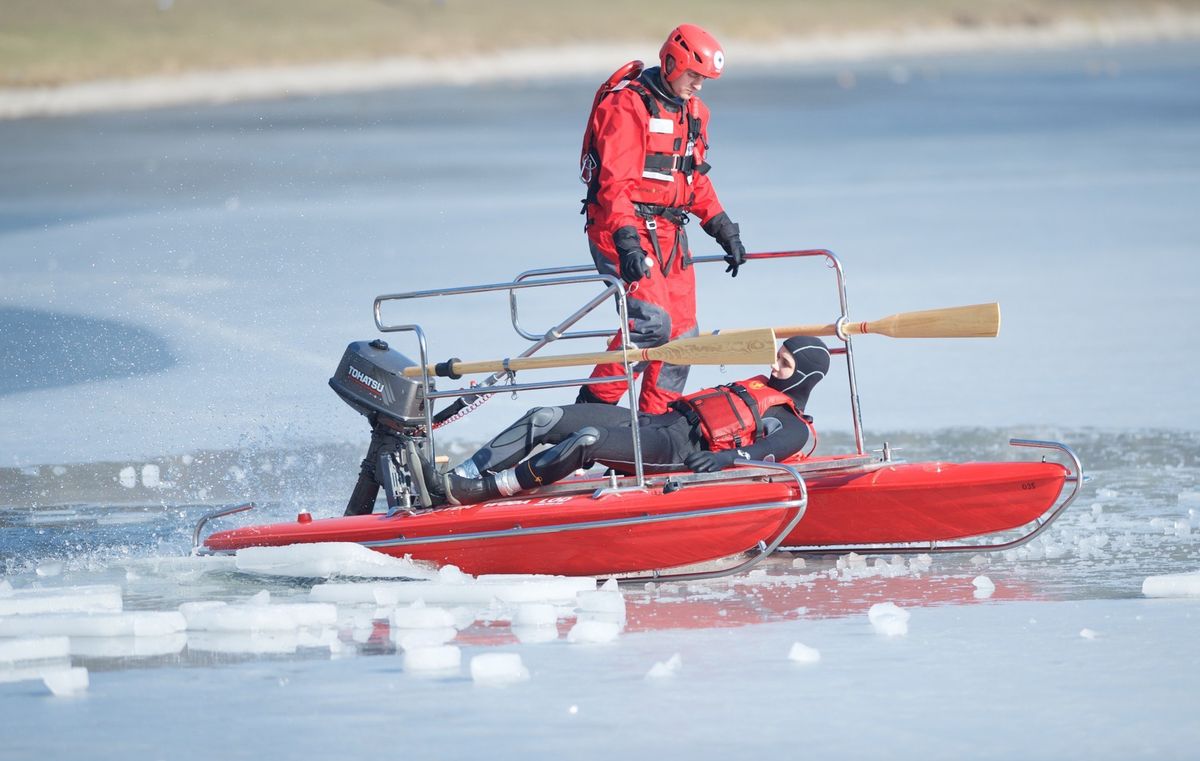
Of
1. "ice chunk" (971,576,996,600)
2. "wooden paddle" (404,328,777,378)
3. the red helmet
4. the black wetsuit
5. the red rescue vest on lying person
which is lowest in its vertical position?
"ice chunk" (971,576,996,600)

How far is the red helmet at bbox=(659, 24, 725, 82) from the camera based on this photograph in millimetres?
6340

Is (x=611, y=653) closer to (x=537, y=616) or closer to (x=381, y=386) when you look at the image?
(x=537, y=616)

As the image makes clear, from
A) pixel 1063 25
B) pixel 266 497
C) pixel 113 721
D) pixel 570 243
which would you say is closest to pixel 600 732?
pixel 113 721

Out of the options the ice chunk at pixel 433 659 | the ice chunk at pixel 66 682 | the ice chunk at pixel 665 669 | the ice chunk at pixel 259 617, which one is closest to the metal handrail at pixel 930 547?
the ice chunk at pixel 665 669

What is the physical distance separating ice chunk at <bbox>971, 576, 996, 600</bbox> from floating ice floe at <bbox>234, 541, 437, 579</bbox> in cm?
176

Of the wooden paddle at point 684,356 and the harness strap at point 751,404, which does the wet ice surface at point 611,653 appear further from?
the wooden paddle at point 684,356

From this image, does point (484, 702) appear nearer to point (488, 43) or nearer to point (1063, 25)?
point (488, 43)

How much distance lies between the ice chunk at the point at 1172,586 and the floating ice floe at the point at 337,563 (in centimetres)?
227

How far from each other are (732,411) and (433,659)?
1781 mm

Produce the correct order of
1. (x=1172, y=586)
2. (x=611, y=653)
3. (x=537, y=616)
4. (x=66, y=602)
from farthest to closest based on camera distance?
(x=66, y=602)
(x=1172, y=586)
(x=537, y=616)
(x=611, y=653)

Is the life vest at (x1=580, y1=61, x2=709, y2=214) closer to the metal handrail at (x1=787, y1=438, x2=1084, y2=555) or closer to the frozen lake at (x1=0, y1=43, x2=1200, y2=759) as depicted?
the metal handrail at (x1=787, y1=438, x2=1084, y2=555)

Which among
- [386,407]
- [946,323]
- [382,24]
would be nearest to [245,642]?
[386,407]

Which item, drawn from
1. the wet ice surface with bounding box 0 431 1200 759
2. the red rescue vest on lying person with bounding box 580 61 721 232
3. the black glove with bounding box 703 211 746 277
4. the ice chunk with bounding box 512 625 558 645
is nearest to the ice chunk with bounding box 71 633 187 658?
the wet ice surface with bounding box 0 431 1200 759

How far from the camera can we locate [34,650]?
484 cm
